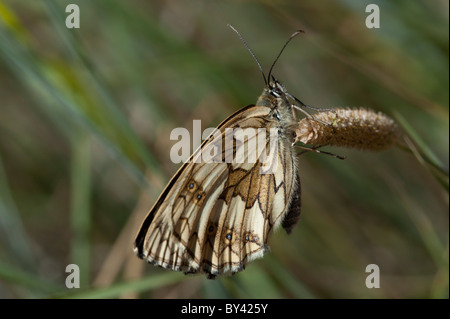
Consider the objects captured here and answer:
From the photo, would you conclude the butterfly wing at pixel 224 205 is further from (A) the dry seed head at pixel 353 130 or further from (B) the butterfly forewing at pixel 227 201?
(A) the dry seed head at pixel 353 130

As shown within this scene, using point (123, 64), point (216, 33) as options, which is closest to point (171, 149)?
point (123, 64)

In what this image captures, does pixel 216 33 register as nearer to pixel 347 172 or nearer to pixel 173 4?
pixel 173 4

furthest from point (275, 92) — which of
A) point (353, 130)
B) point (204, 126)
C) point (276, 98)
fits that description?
point (204, 126)

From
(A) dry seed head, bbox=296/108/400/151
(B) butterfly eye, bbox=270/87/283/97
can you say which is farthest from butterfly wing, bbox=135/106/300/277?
(A) dry seed head, bbox=296/108/400/151

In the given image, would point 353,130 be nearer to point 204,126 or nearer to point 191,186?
point 191,186

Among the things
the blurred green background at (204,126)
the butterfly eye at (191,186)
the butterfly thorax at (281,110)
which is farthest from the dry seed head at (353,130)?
the blurred green background at (204,126)

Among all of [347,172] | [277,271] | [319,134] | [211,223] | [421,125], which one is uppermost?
[421,125]
